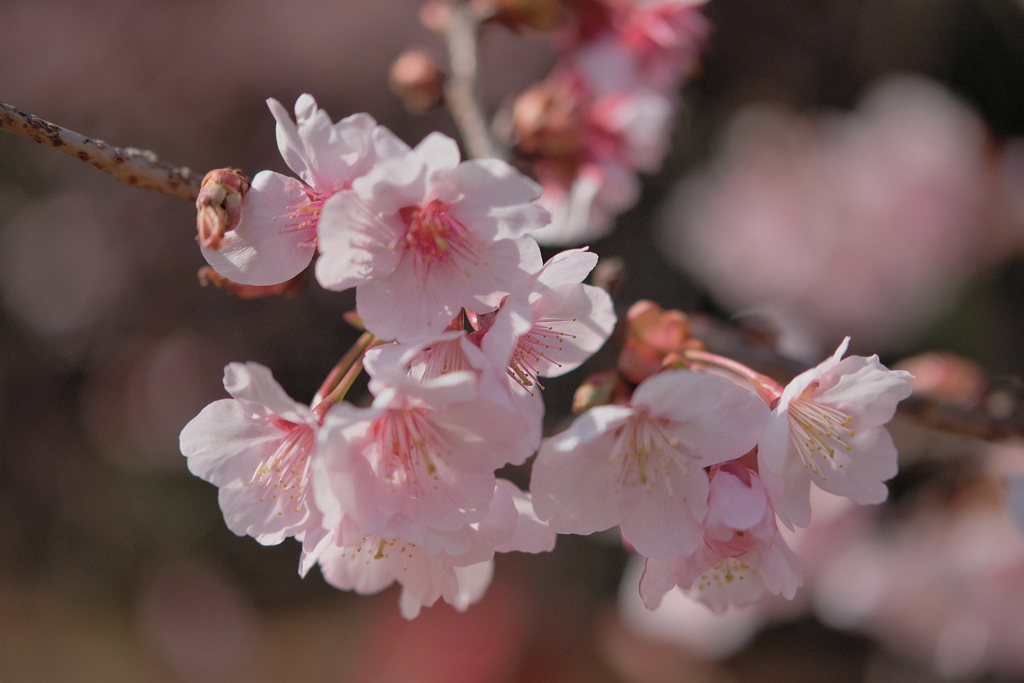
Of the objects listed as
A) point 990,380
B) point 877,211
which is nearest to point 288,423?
point 990,380

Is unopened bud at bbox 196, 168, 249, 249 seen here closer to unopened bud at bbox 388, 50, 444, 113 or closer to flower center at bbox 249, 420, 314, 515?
flower center at bbox 249, 420, 314, 515

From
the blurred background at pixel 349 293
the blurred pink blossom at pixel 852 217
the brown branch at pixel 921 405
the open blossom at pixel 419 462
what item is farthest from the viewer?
the blurred background at pixel 349 293

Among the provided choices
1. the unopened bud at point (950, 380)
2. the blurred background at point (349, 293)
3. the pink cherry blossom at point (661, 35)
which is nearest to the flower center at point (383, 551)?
the unopened bud at point (950, 380)

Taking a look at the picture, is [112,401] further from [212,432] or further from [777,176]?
[777,176]

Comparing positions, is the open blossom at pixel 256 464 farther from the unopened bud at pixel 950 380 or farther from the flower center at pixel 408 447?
the unopened bud at pixel 950 380

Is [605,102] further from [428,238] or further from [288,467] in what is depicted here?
[288,467]

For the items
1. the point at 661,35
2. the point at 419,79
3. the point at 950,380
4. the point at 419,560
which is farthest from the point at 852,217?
the point at 419,560
